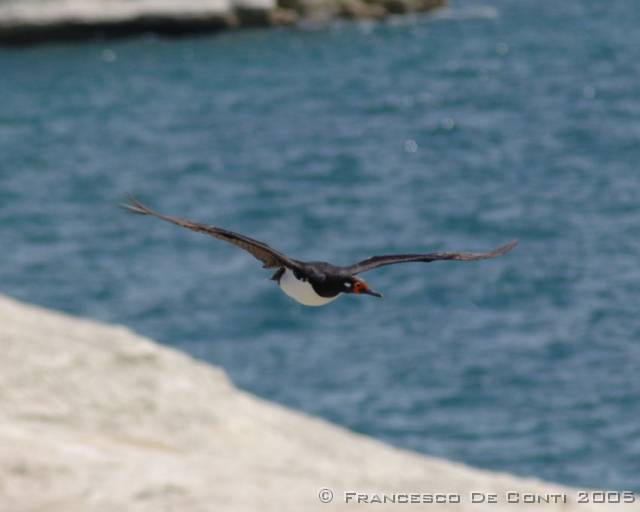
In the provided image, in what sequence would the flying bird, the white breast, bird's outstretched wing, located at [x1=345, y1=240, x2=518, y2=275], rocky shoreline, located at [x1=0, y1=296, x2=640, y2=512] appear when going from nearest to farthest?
bird's outstretched wing, located at [x1=345, y1=240, x2=518, y2=275] → the flying bird → the white breast → rocky shoreline, located at [x1=0, y1=296, x2=640, y2=512]

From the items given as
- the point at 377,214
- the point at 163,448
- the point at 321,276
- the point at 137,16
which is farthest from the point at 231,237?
the point at 137,16

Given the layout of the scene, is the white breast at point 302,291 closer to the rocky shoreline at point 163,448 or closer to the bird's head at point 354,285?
Answer: the bird's head at point 354,285

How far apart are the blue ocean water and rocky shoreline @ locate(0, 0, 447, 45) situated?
3.97ft

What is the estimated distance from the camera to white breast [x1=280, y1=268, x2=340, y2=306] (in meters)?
8.52

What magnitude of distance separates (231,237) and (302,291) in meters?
0.73

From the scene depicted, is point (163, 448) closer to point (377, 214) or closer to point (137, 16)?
point (377, 214)

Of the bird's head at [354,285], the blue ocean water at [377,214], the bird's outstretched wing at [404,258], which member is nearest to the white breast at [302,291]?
the bird's head at [354,285]

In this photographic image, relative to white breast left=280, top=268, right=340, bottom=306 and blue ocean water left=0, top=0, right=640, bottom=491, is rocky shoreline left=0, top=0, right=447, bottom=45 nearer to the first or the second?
blue ocean water left=0, top=0, right=640, bottom=491

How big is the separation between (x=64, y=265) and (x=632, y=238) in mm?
12640

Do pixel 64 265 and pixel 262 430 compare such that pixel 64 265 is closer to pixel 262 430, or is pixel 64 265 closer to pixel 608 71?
pixel 262 430

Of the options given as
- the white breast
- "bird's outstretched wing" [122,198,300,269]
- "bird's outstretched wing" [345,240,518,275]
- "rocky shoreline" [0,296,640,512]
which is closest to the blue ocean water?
"rocky shoreline" [0,296,640,512]

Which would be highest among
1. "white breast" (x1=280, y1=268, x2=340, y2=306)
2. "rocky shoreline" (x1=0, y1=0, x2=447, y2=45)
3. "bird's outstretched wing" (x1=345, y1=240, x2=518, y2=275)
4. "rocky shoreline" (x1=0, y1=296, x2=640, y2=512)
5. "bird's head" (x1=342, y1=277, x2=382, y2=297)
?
"bird's outstretched wing" (x1=345, y1=240, x2=518, y2=275)

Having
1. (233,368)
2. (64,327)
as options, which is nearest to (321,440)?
(64,327)

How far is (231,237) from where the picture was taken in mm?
8008
